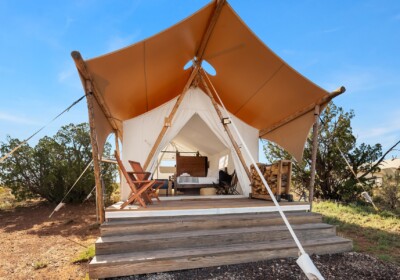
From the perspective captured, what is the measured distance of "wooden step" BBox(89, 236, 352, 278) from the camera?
2.51 m

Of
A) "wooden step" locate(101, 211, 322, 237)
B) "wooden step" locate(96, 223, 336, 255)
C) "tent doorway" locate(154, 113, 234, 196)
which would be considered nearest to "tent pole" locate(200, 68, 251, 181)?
"tent doorway" locate(154, 113, 234, 196)

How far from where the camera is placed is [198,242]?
298cm

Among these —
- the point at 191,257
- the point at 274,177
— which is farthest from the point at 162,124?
the point at 191,257

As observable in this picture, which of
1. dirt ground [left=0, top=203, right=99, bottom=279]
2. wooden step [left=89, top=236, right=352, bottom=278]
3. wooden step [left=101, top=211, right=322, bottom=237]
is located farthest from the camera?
dirt ground [left=0, top=203, right=99, bottom=279]

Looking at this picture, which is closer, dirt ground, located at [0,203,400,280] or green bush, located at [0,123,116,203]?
dirt ground, located at [0,203,400,280]

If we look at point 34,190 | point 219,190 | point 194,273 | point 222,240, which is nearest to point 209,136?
point 219,190

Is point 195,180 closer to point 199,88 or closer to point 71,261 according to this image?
point 199,88

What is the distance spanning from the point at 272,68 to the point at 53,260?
464 cm

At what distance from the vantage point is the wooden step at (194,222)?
9.92 feet

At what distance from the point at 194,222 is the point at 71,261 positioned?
192 cm

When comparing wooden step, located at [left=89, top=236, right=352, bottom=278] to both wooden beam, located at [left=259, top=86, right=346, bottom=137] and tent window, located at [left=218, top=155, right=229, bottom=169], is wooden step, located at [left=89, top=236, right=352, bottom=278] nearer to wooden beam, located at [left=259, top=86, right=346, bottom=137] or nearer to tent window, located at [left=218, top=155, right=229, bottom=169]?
wooden beam, located at [left=259, top=86, right=346, bottom=137]

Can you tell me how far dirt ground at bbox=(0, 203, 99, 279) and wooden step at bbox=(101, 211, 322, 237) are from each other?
31.9 inches

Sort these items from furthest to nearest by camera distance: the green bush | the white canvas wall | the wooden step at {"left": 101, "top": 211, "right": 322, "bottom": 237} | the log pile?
the green bush → the white canvas wall → the log pile → the wooden step at {"left": 101, "top": 211, "right": 322, "bottom": 237}

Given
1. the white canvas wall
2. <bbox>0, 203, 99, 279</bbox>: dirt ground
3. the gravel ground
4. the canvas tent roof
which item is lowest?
<bbox>0, 203, 99, 279</bbox>: dirt ground
